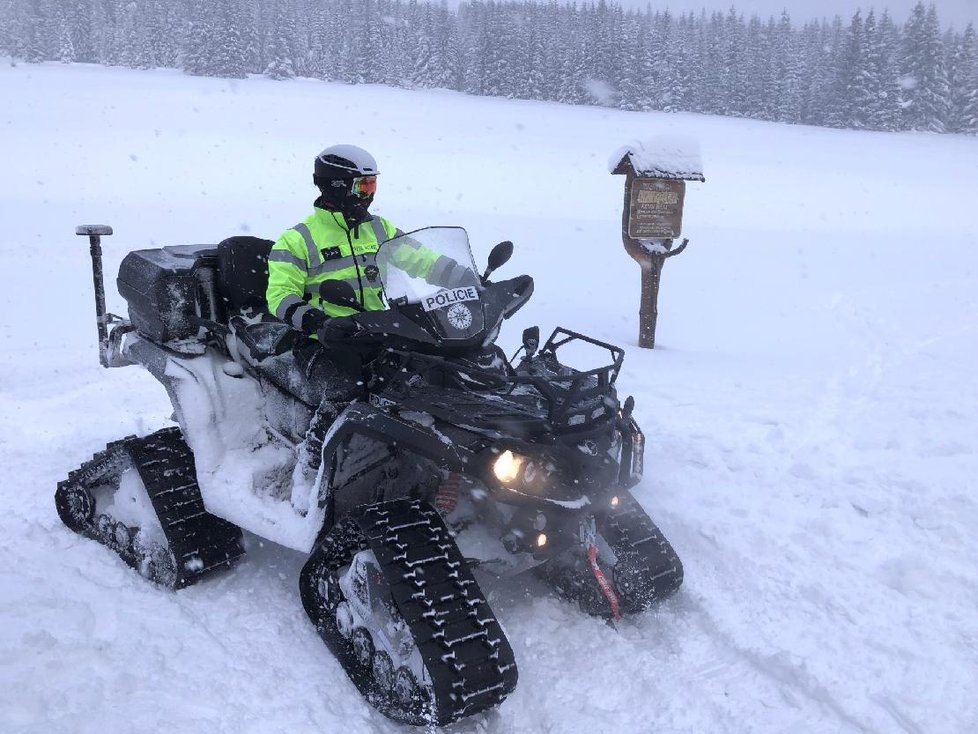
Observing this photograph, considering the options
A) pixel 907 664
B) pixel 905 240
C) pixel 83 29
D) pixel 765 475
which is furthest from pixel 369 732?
pixel 83 29

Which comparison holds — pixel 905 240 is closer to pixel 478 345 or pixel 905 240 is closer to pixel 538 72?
pixel 478 345

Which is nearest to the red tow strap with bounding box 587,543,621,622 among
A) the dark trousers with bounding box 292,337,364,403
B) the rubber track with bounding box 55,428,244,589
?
the dark trousers with bounding box 292,337,364,403

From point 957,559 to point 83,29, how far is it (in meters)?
85.8

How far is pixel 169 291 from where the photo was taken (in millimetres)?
4742

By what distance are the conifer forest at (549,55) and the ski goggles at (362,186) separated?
60483 millimetres

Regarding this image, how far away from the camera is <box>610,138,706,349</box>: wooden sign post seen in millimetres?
8703

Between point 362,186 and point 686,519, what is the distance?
273 cm

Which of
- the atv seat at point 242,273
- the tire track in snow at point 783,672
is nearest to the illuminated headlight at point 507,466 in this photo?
the tire track in snow at point 783,672

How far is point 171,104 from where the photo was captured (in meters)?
33.6

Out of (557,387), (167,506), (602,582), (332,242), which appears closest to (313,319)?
(332,242)

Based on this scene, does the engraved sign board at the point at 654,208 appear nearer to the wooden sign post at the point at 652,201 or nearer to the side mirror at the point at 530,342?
the wooden sign post at the point at 652,201

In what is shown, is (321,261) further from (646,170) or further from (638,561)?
(646,170)

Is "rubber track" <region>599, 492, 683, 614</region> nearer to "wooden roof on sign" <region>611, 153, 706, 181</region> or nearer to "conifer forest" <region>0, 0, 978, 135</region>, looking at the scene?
"wooden roof on sign" <region>611, 153, 706, 181</region>

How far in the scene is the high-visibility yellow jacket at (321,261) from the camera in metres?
4.33
